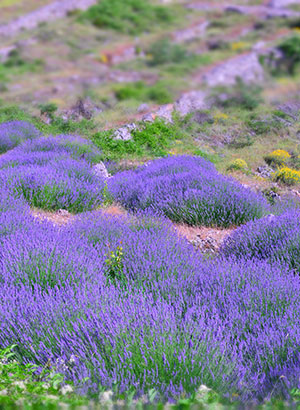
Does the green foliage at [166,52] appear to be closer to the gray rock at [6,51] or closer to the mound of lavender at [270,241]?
the gray rock at [6,51]

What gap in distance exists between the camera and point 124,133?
9688 millimetres

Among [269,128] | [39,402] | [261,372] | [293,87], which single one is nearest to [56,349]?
[39,402]

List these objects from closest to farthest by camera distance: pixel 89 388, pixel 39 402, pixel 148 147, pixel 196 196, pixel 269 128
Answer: pixel 39 402
pixel 89 388
pixel 196 196
pixel 269 128
pixel 148 147

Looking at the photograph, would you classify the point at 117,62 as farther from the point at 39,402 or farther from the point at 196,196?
the point at 196,196

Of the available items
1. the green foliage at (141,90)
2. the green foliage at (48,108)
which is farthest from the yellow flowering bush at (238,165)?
the green foliage at (141,90)

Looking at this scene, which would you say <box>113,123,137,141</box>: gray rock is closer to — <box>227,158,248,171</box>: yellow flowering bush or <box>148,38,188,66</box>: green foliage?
<box>227,158,248,171</box>: yellow flowering bush

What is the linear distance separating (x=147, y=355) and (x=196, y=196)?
3.83 m

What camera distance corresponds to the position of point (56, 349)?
2541 mm

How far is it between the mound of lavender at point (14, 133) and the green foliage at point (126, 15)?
8845 mm

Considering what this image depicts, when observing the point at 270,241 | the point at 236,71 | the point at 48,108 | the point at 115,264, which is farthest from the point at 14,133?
the point at 236,71

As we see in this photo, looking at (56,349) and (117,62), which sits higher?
(117,62)

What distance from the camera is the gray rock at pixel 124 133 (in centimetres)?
961

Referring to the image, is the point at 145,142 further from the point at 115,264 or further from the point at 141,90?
the point at 141,90

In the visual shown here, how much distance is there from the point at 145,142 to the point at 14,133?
3.35m
